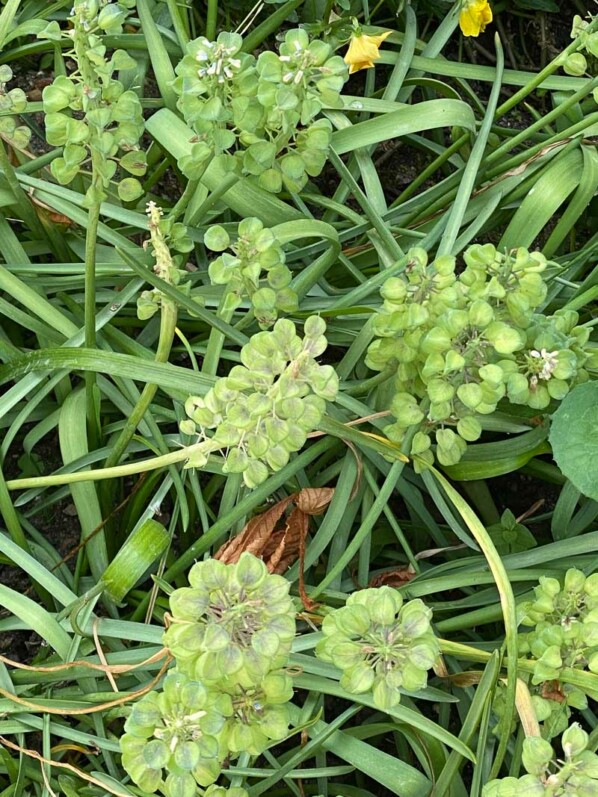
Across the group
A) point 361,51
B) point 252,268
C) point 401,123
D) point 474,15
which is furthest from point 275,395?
point 474,15

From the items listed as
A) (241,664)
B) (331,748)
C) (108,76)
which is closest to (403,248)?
(108,76)

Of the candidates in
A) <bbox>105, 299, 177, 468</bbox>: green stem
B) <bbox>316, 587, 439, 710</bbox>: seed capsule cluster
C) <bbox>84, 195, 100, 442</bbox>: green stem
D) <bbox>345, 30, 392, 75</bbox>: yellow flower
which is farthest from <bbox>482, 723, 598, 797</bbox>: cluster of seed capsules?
<bbox>345, 30, 392, 75</bbox>: yellow flower

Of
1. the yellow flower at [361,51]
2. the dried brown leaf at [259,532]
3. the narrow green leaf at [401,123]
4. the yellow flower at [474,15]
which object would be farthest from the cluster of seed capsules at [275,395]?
the yellow flower at [474,15]

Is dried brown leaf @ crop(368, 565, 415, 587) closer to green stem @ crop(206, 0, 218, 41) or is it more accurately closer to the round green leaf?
the round green leaf

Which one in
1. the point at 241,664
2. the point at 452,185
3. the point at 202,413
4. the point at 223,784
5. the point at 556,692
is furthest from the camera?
the point at 452,185

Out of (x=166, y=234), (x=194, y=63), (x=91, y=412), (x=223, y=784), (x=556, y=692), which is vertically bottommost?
(x=223, y=784)

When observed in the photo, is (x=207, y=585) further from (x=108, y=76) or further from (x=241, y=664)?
(x=108, y=76)
